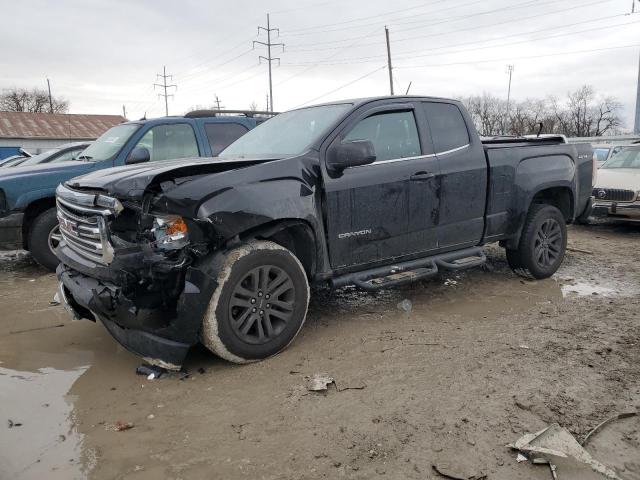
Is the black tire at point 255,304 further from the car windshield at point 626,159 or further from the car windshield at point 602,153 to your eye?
the car windshield at point 602,153

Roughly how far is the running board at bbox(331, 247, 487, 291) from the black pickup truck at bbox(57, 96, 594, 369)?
14 mm

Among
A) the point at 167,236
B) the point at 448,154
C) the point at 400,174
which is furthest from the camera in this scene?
the point at 448,154

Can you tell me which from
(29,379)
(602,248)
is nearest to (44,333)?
(29,379)

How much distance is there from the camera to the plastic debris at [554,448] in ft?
7.81

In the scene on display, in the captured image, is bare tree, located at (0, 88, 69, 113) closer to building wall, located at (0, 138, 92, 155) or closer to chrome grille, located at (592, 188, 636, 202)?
building wall, located at (0, 138, 92, 155)

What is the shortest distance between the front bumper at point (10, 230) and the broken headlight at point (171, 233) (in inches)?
148

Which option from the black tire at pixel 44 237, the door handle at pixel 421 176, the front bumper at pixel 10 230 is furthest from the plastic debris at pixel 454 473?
the front bumper at pixel 10 230

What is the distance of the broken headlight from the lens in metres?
3.25

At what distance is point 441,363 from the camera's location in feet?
11.7

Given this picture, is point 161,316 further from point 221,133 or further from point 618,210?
point 618,210

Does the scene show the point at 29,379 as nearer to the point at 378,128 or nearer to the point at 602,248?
the point at 378,128

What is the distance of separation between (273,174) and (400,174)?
1.24 metres

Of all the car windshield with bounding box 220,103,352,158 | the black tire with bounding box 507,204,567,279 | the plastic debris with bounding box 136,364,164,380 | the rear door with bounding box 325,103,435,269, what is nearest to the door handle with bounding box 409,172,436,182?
the rear door with bounding box 325,103,435,269

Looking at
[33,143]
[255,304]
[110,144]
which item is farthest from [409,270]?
[33,143]
